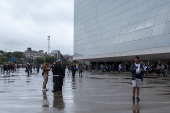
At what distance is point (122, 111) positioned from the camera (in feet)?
25.0

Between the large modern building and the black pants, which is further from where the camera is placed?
the large modern building

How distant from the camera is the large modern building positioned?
3316 cm

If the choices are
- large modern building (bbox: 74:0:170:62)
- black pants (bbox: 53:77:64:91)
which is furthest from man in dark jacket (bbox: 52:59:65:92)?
large modern building (bbox: 74:0:170:62)

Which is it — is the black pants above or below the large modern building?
below

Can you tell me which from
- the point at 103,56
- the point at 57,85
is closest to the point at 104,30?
the point at 103,56

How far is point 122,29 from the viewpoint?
43406 mm

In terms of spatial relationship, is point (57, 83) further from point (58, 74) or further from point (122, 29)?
point (122, 29)

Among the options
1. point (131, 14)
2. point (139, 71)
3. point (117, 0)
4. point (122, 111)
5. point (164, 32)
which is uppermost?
point (117, 0)

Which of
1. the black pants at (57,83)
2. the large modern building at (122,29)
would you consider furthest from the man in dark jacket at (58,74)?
the large modern building at (122,29)

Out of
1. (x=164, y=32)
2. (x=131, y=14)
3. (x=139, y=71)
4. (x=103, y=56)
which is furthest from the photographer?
(x=103, y=56)

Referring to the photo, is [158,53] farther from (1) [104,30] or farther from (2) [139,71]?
(2) [139,71]

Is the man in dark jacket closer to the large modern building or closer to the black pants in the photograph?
the black pants

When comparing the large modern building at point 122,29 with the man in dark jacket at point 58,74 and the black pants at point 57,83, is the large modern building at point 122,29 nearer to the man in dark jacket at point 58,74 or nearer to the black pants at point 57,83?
the man in dark jacket at point 58,74

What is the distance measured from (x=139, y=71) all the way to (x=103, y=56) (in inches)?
1556
